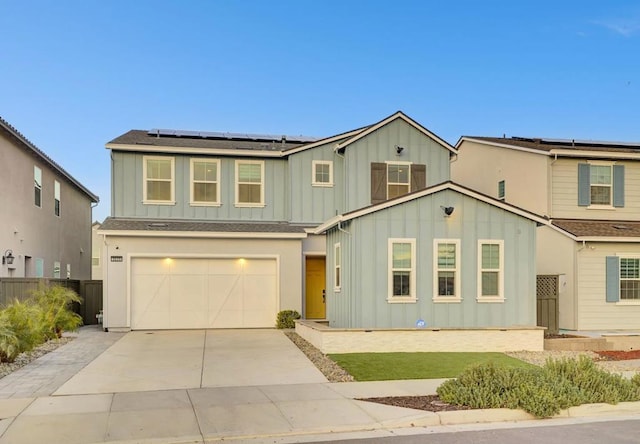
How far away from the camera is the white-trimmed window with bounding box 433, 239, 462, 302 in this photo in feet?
48.2

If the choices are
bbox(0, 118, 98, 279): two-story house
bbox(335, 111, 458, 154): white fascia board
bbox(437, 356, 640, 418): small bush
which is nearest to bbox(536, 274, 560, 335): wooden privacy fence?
bbox(335, 111, 458, 154): white fascia board

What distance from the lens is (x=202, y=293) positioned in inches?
754

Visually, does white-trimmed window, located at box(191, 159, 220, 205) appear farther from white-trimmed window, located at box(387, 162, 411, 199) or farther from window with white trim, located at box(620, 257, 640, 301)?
window with white trim, located at box(620, 257, 640, 301)

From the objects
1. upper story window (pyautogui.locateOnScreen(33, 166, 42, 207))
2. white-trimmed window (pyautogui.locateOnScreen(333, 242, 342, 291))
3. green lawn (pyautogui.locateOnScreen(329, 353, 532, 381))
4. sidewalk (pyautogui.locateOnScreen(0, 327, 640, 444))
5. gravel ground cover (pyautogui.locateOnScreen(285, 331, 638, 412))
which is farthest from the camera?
upper story window (pyautogui.locateOnScreen(33, 166, 42, 207))

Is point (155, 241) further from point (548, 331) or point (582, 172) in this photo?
point (582, 172)

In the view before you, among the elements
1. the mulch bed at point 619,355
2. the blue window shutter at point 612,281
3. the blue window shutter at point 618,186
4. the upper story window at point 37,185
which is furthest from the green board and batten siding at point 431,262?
the upper story window at point 37,185

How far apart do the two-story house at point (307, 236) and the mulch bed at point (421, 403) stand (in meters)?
5.14

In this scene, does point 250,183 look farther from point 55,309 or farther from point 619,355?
point 619,355

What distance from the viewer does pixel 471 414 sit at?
812 centimetres

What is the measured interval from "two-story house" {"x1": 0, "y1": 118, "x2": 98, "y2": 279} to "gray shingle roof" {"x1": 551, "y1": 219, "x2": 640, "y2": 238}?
58.1ft

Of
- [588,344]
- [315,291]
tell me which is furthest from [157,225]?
[588,344]

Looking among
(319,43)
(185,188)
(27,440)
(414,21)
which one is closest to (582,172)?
(414,21)

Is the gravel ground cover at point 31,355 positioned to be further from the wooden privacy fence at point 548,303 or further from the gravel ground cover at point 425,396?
the wooden privacy fence at point 548,303

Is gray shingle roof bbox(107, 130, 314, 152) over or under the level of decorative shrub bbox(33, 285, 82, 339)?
over
